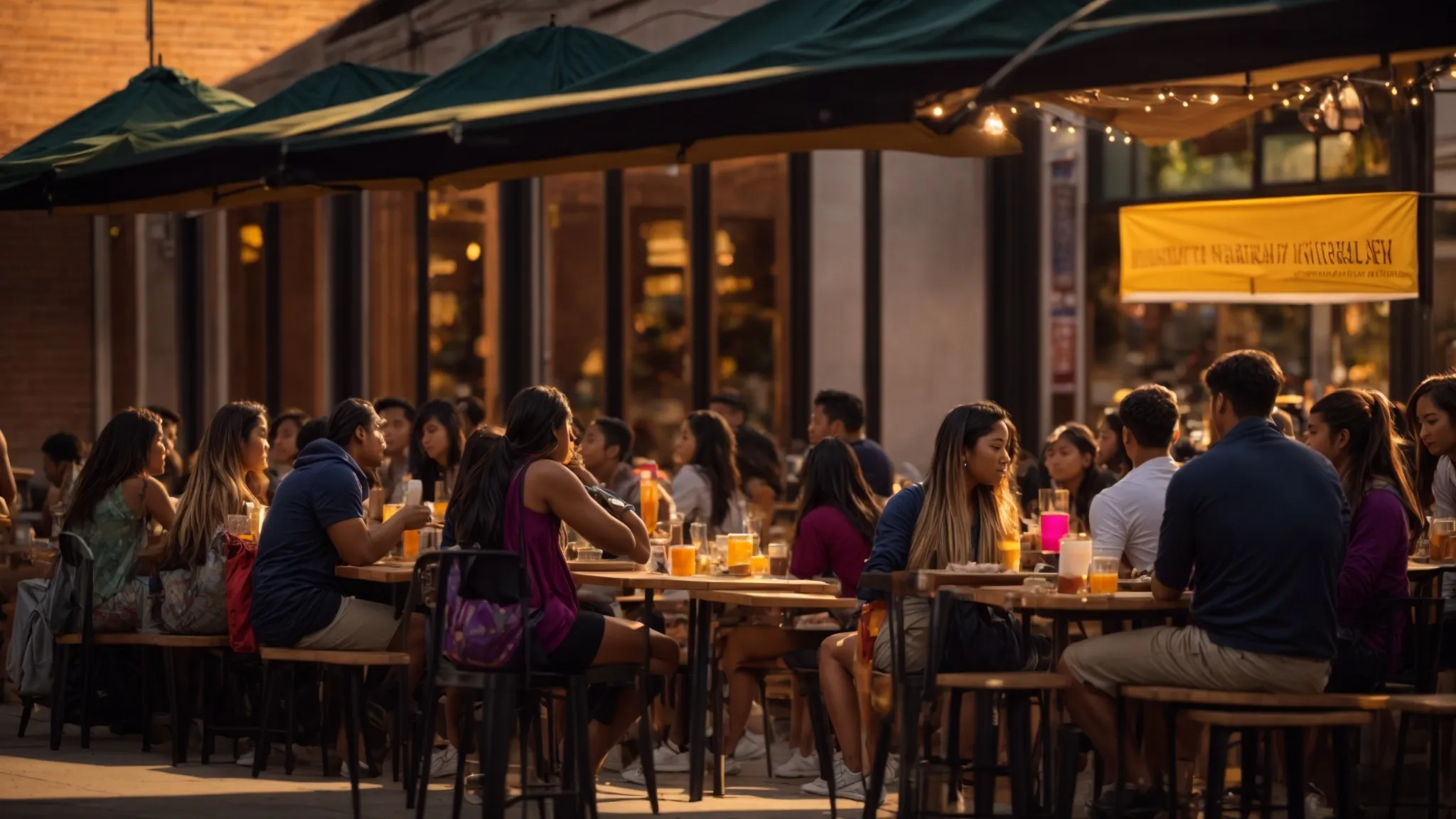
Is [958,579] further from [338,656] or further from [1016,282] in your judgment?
[1016,282]

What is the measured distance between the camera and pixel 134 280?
26781 millimetres

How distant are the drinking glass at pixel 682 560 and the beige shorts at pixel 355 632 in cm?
110

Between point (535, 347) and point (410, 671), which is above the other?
point (535, 347)

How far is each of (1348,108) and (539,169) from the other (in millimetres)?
5030

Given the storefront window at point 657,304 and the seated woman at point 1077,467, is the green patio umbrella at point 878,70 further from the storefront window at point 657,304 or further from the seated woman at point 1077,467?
the storefront window at point 657,304

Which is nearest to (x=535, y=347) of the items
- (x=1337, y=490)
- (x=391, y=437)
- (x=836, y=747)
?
(x=391, y=437)

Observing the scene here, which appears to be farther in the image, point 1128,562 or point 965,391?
point 965,391

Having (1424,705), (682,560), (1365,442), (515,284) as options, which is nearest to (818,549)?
(682,560)

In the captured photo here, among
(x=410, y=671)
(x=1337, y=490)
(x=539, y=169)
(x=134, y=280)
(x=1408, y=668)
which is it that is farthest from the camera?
(x=134, y=280)

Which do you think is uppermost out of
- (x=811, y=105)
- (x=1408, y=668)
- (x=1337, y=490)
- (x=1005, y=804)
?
(x=811, y=105)

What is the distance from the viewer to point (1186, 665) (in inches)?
262

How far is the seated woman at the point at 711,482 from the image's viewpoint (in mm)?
10719

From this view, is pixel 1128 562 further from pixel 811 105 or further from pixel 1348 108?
pixel 1348 108

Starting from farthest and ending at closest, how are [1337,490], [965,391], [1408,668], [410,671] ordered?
1. [965,391]
2. [410,671]
3. [1408,668]
4. [1337,490]
